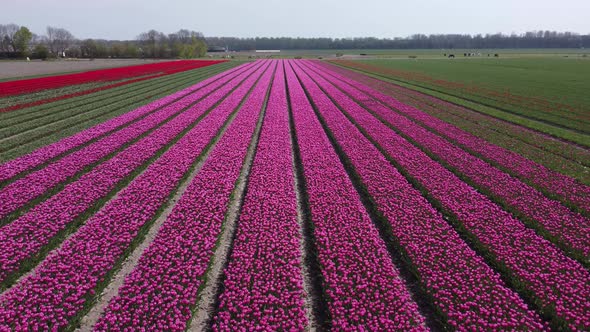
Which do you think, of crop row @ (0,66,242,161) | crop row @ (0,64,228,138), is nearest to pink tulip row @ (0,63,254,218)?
crop row @ (0,66,242,161)

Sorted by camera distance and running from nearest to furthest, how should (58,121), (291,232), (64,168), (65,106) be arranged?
(291,232) < (64,168) < (58,121) < (65,106)

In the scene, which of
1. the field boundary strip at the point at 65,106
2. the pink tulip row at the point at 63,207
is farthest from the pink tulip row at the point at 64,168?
the field boundary strip at the point at 65,106

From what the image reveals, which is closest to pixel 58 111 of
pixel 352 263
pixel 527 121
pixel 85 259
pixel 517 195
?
pixel 85 259

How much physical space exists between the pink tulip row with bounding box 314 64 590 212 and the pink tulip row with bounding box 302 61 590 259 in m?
0.58

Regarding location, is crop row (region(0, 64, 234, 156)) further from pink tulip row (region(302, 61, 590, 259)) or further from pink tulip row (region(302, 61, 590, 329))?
pink tulip row (region(302, 61, 590, 259))

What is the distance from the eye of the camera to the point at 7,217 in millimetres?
9570

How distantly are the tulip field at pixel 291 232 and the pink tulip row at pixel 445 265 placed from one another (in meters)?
0.04

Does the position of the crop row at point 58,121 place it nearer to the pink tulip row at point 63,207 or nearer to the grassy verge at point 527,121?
the pink tulip row at point 63,207

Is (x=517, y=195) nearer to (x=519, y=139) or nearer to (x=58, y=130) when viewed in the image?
(x=519, y=139)

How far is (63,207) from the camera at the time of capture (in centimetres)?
1007

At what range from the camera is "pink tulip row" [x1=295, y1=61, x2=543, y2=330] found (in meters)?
6.20

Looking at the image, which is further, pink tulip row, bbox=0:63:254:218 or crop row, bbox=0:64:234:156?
crop row, bbox=0:64:234:156

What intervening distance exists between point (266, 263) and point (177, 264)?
1.93m

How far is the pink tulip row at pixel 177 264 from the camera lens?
6.10 metres
